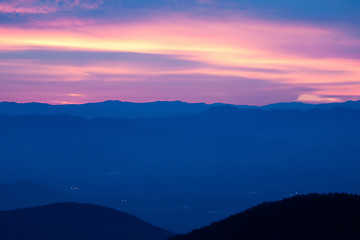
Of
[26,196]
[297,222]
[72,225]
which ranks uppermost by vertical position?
[297,222]

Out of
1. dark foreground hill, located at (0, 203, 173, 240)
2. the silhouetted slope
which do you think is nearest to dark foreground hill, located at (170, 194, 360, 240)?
dark foreground hill, located at (0, 203, 173, 240)

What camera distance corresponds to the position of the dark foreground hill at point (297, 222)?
3072 cm

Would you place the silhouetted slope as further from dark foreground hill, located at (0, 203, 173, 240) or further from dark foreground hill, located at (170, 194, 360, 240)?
dark foreground hill, located at (170, 194, 360, 240)

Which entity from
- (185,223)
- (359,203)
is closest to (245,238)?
(359,203)

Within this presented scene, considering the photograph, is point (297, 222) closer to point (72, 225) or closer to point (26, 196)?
point (72, 225)

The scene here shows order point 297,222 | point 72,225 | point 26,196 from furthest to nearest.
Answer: point 26,196 < point 72,225 < point 297,222

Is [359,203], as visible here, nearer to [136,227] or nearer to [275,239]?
[275,239]

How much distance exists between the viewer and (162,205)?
189 meters

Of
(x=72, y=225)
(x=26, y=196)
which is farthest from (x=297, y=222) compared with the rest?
(x=26, y=196)

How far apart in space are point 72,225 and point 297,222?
47.5m

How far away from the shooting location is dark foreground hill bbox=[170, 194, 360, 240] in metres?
30.7

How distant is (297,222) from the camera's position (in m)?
32.5

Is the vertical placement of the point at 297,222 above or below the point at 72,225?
above

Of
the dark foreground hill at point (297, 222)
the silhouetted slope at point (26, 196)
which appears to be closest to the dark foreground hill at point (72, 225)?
the dark foreground hill at point (297, 222)
